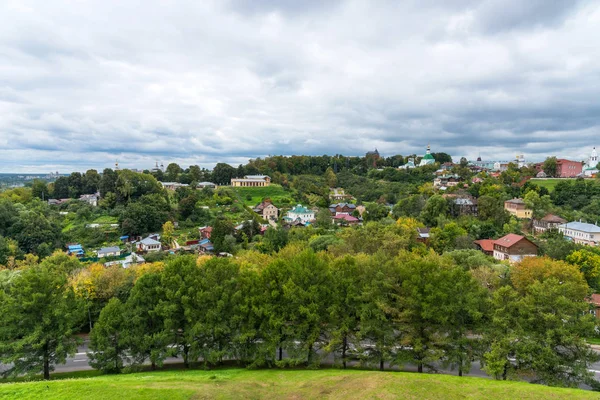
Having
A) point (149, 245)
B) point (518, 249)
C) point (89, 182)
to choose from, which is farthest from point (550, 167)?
point (89, 182)

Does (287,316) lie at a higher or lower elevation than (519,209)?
lower

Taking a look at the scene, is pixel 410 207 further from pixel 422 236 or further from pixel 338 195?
pixel 338 195

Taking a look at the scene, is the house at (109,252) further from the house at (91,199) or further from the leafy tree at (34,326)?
the leafy tree at (34,326)

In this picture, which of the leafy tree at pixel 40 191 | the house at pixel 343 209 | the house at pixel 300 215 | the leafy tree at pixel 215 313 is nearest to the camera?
the leafy tree at pixel 215 313

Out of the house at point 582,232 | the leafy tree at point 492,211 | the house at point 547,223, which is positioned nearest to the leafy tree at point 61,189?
the leafy tree at point 492,211

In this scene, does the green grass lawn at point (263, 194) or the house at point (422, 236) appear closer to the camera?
the house at point (422, 236)

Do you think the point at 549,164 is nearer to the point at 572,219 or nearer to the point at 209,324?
the point at 572,219

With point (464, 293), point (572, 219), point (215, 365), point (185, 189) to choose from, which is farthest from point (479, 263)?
point (185, 189)

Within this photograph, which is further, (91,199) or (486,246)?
(91,199)
